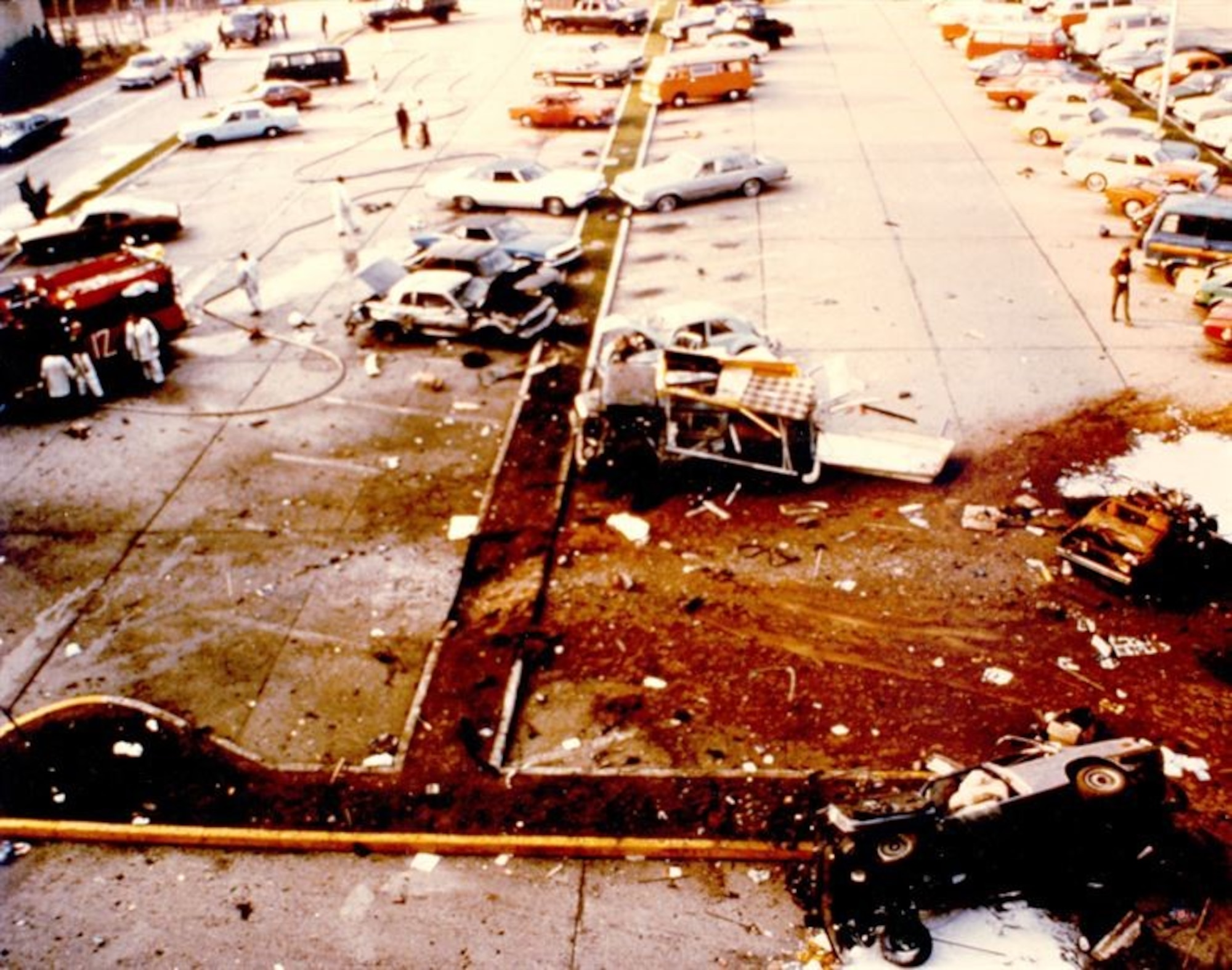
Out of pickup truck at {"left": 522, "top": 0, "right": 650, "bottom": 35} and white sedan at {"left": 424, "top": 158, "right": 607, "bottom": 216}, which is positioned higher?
pickup truck at {"left": 522, "top": 0, "right": 650, "bottom": 35}

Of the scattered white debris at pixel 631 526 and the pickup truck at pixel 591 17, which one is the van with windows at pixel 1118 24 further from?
the scattered white debris at pixel 631 526

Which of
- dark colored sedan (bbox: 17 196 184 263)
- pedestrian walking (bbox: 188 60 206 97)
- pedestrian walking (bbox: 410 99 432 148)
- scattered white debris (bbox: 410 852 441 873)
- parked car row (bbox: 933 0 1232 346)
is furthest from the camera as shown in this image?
pedestrian walking (bbox: 188 60 206 97)

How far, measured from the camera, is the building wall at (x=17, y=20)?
36.7 m

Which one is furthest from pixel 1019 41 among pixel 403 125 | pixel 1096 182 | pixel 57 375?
pixel 57 375

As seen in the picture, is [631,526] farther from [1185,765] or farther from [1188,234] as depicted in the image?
[1188,234]

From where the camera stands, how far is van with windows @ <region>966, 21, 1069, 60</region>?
32781 millimetres

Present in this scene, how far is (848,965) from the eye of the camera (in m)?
8.27

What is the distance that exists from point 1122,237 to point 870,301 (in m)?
6.41

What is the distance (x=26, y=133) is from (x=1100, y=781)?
111ft

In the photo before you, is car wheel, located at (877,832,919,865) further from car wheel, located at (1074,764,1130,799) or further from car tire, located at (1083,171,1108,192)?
car tire, located at (1083,171,1108,192)

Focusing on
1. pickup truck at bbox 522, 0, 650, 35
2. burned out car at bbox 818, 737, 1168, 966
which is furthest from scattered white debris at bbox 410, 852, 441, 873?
pickup truck at bbox 522, 0, 650, 35

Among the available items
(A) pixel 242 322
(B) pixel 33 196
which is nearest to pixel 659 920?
(A) pixel 242 322

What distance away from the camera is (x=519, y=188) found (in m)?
23.5

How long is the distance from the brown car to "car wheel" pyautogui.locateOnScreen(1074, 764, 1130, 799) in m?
16.6
